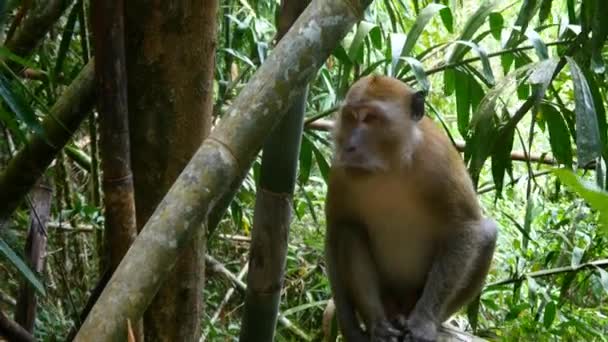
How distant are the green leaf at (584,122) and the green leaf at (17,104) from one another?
4.32ft

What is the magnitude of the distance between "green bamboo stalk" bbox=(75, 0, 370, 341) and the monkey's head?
114cm

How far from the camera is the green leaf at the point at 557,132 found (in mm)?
2828

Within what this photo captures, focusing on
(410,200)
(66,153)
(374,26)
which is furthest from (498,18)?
(66,153)

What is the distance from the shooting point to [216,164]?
1.33m

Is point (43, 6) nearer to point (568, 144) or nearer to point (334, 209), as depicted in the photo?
point (334, 209)

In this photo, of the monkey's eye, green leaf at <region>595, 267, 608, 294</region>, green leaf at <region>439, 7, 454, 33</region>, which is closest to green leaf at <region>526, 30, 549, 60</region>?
green leaf at <region>439, 7, 454, 33</region>

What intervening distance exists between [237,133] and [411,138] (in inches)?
64.0

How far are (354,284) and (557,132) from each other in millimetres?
961

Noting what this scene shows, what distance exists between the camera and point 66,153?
332 cm

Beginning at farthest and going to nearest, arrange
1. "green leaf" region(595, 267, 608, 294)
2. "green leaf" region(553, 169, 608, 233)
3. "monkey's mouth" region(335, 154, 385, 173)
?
"green leaf" region(595, 267, 608, 294)
"monkey's mouth" region(335, 154, 385, 173)
"green leaf" region(553, 169, 608, 233)

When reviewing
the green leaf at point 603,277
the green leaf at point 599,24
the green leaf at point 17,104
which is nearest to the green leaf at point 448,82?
the green leaf at point 603,277

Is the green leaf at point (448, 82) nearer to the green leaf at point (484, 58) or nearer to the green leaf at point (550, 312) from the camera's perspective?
the green leaf at point (484, 58)

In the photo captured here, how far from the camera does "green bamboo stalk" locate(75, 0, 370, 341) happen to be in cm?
118

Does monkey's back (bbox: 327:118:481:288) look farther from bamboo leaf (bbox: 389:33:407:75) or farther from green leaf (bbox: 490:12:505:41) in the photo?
green leaf (bbox: 490:12:505:41)
